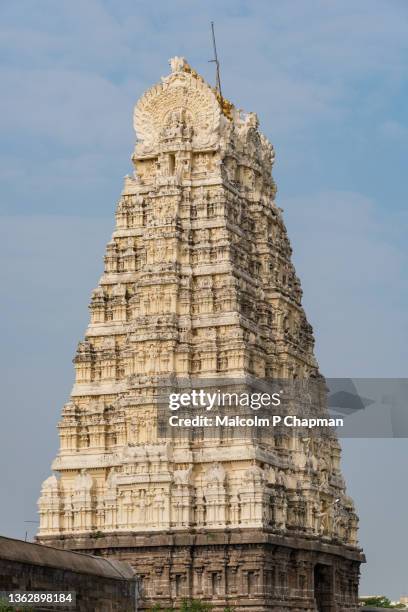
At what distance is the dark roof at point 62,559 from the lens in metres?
56.5

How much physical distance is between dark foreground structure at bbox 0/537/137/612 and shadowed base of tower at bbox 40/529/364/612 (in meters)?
1.09

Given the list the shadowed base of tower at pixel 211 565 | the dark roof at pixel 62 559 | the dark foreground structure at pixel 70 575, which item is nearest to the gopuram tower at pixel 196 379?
the shadowed base of tower at pixel 211 565

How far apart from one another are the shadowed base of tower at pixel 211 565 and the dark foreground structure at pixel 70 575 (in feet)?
3.59

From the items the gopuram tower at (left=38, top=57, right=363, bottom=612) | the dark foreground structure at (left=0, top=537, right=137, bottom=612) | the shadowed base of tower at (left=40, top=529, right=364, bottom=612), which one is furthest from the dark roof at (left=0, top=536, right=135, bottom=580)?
the gopuram tower at (left=38, top=57, right=363, bottom=612)

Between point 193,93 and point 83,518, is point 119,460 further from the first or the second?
point 193,93

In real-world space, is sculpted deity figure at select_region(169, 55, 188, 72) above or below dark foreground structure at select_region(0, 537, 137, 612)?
above

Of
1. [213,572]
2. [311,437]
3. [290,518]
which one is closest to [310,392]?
[311,437]

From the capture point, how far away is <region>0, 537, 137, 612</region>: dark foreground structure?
5606 centimetres

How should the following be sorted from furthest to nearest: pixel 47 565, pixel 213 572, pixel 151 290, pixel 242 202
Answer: pixel 242 202, pixel 151 290, pixel 213 572, pixel 47 565

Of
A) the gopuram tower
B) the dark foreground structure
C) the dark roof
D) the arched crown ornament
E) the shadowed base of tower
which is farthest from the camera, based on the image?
the arched crown ornament

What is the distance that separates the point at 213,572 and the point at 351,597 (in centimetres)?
1439

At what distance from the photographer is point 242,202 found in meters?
80.2

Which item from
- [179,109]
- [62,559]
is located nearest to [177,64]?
[179,109]

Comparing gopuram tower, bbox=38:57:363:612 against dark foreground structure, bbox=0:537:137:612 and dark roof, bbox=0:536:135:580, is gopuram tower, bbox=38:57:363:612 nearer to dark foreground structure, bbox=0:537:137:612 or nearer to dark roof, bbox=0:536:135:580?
dark roof, bbox=0:536:135:580
